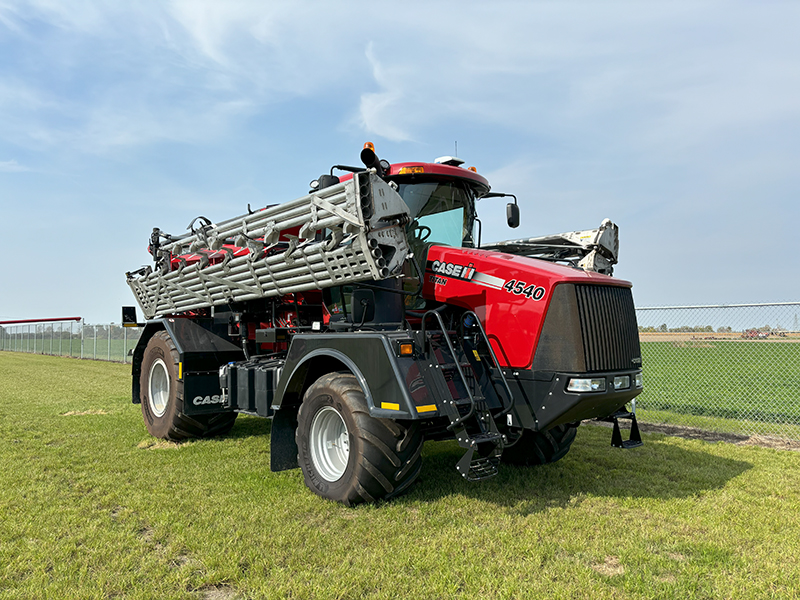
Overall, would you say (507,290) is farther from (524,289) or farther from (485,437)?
(485,437)

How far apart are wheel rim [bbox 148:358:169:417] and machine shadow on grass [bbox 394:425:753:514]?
134 inches

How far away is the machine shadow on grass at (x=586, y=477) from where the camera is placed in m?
4.84

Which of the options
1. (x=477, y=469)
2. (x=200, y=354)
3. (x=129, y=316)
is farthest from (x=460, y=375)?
(x=129, y=316)

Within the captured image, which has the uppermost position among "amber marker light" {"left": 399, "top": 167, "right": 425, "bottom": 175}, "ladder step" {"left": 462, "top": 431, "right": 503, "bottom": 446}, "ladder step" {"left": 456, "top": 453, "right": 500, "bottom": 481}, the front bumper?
"amber marker light" {"left": 399, "top": 167, "right": 425, "bottom": 175}

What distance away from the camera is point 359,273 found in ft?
15.5

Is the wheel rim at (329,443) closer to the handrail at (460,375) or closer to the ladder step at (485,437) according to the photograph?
the handrail at (460,375)

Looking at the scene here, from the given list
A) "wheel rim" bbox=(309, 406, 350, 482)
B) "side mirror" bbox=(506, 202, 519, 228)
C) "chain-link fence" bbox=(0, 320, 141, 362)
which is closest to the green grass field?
"side mirror" bbox=(506, 202, 519, 228)

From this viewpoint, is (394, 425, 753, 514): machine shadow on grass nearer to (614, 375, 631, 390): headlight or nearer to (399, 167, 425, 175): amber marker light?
(614, 375, 631, 390): headlight

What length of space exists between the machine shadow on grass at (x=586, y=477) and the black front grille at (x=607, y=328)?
1.15 metres

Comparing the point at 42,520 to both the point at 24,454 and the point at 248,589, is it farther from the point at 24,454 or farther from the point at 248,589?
the point at 24,454

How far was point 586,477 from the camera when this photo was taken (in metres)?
5.45

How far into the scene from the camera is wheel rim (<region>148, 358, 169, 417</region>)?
7.45 m

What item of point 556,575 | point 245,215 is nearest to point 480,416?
point 556,575

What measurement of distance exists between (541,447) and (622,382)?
136cm
